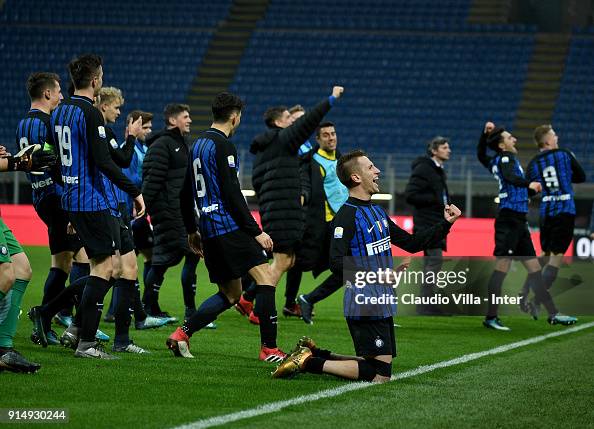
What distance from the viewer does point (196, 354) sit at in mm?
7898

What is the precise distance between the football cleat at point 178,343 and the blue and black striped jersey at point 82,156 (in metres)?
1.01

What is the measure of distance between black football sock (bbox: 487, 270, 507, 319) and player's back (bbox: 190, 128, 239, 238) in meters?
4.15

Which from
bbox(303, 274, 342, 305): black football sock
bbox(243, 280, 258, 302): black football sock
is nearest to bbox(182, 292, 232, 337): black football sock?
bbox(303, 274, 342, 305): black football sock

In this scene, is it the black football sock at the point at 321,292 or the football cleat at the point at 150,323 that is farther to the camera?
the black football sock at the point at 321,292

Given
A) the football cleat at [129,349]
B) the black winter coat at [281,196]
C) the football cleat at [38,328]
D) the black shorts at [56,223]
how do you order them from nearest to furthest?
the football cleat at [129,349]
the football cleat at [38,328]
the black shorts at [56,223]
the black winter coat at [281,196]

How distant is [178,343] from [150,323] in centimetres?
219

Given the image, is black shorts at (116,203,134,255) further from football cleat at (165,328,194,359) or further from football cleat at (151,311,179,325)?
football cleat at (151,311,179,325)

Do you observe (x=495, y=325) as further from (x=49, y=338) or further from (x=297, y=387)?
(x=297, y=387)

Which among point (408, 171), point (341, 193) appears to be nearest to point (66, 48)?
point (408, 171)

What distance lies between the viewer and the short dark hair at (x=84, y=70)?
7211mm

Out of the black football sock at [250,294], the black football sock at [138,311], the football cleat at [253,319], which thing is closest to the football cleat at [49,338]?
the black football sock at [138,311]

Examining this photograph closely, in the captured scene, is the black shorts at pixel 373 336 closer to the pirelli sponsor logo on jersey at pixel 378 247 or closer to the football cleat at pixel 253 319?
the pirelli sponsor logo on jersey at pixel 378 247

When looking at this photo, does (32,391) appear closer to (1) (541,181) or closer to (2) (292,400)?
(2) (292,400)

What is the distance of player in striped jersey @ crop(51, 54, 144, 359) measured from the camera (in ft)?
23.5
